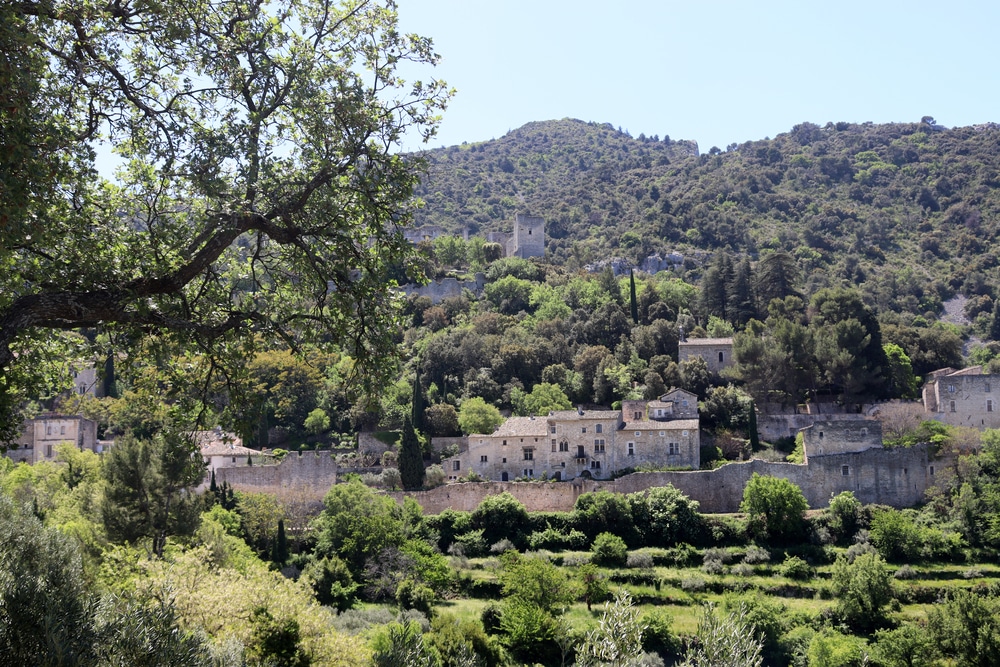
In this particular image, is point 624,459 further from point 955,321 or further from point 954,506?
point 955,321

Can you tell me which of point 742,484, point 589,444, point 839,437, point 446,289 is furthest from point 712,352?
point 446,289

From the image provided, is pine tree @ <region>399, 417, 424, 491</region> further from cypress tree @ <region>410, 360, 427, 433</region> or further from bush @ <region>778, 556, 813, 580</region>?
bush @ <region>778, 556, 813, 580</region>

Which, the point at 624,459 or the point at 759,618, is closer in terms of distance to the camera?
the point at 759,618

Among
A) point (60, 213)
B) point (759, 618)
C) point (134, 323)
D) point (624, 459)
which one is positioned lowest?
point (759, 618)

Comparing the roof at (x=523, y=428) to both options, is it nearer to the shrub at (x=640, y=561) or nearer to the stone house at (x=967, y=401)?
the shrub at (x=640, y=561)

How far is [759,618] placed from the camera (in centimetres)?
3098

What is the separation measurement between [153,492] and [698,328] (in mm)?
36304

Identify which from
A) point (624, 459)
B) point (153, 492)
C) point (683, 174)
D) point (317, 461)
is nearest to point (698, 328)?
point (624, 459)

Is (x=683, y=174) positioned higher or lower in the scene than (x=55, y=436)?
higher

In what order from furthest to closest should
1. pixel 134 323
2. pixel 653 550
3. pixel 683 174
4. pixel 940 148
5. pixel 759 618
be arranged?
pixel 683 174
pixel 940 148
pixel 653 550
pixel 759 618
pixel 134 323

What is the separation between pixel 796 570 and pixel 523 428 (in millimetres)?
15512

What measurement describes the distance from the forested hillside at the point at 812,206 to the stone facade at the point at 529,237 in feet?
8.00

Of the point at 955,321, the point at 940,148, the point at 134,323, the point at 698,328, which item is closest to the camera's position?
the point at 134,323

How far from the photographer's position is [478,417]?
50.8 metres
